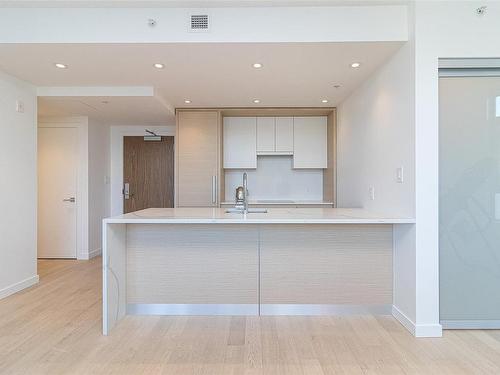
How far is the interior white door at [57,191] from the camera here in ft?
16.6

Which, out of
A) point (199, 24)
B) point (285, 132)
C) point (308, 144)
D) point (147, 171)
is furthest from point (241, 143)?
point (199, 24)

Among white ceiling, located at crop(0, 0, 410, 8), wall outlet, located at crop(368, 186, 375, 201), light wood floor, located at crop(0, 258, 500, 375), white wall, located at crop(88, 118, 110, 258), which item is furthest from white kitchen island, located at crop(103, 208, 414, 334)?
white wall, located at crop(88, 118, 110, 258)

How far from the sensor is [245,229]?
2861 mm

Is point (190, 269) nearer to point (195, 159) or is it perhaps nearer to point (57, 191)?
point (195, 159)

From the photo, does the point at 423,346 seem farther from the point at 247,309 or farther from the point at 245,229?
the point at 245,229

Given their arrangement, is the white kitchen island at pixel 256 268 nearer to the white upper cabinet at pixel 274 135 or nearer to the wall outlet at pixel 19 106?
the wall outlet at pixel 19 106

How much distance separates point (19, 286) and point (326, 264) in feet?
10.3

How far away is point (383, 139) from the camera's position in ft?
9.99

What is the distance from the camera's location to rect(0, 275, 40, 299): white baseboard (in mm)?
3336

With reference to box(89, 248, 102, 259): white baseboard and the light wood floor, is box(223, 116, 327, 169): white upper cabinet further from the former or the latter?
the light wood floor

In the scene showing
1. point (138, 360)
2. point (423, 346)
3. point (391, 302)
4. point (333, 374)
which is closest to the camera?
point (333, 374)

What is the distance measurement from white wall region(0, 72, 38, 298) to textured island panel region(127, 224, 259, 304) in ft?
4.99

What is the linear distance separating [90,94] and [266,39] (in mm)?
2280

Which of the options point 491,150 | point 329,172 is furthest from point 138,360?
point 329,172
